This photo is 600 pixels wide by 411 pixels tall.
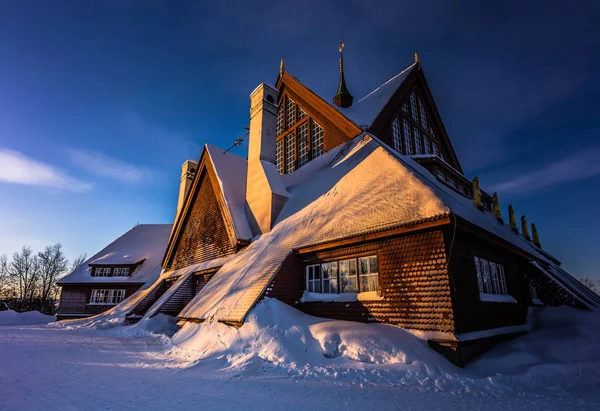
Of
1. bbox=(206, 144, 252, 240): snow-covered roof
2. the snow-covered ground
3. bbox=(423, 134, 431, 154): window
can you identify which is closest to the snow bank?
bbox=(206, 144, 252, 240): snow-covered roof

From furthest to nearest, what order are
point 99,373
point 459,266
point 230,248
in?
point 230,248 → point 459,266 → point 99,373

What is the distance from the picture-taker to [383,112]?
1656cm

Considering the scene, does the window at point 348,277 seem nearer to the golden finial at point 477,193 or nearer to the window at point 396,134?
the golden finial at point 477,193

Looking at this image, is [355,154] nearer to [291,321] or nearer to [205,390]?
[291,321]

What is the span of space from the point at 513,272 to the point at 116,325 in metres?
18.5

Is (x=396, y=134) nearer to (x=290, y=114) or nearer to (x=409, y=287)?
(x=290, y=114)

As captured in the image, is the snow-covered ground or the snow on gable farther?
the snow on gable

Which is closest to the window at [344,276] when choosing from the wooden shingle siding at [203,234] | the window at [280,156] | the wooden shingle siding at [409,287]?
the wooden shingle siding at [409,287]

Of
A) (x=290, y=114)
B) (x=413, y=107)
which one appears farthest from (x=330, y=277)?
(x=413, y=107)

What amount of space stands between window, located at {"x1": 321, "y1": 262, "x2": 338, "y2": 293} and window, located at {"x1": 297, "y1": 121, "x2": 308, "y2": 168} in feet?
30.8

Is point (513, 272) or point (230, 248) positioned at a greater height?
point (230, 248)

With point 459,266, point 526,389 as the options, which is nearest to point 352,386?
point 526,389

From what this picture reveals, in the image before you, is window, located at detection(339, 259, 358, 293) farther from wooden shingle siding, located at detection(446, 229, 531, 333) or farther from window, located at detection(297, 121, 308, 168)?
window, located at detection(297, 121, 308, 168)

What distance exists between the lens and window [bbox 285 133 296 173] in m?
19.1
